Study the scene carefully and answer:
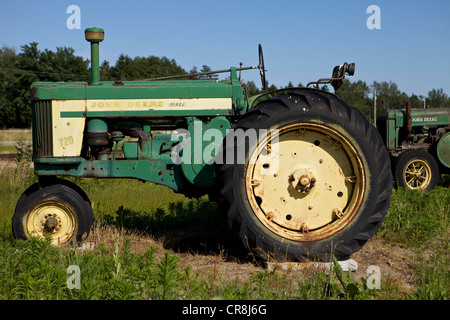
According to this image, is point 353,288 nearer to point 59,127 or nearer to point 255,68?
point 255,68

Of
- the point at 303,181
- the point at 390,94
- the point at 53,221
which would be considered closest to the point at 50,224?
the point at 53,221

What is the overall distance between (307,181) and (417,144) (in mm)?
8582

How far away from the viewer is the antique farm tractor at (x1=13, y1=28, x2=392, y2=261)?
4535 millimetres

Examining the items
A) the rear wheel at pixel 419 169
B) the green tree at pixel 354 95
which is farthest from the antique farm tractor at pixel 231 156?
the green tree at pixel 354 95

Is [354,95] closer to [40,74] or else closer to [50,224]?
[40,74]

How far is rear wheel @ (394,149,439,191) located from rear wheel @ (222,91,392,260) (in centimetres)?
666

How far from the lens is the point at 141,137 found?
5328 millimetres

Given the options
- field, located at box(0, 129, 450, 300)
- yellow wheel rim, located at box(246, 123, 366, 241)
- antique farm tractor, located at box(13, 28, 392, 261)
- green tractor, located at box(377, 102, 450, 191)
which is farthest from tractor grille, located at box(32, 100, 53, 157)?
green tractor, located at box(377, 102, 450, 191)

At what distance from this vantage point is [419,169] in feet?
36.2

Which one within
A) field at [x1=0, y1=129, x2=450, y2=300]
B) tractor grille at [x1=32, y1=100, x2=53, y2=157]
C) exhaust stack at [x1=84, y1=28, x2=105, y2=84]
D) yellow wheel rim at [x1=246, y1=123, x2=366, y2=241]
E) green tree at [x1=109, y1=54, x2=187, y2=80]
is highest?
green tree at [x1=109, y1=54, x2=187, y2=80]

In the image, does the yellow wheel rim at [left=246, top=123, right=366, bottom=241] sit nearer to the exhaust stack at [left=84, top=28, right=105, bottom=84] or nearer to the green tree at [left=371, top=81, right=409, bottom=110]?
the exhaust stack at [left=84, top=28, right=105, bottom=84]

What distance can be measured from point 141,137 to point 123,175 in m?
0.48

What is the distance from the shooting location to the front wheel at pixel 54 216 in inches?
200
